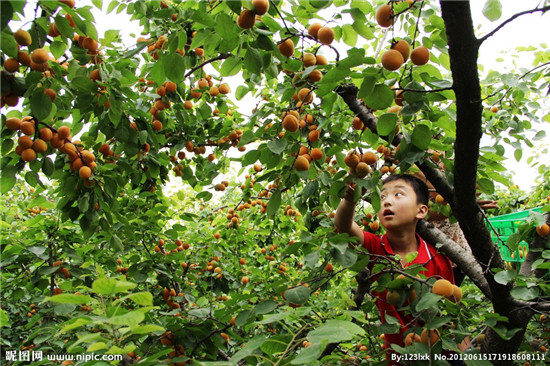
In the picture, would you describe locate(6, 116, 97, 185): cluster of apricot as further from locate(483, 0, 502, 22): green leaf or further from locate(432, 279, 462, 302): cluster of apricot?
locate(483, 0, 502, 22): green leaf

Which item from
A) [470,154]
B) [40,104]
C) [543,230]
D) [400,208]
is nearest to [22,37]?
[40,104]

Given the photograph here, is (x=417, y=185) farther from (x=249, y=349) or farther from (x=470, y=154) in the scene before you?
(x=249, y=349)

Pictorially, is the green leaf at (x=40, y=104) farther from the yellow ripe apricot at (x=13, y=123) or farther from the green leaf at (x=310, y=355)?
the green leaf at (x=310, y=355)

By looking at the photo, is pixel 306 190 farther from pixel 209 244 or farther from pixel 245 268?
pixel 245 268

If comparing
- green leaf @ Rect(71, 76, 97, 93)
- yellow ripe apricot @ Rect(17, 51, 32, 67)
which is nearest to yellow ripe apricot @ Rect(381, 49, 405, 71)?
green leaf @ Rect(71, 76, 97, 93)

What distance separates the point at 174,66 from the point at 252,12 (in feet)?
1.15

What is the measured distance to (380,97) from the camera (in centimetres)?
110

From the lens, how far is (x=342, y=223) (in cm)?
189

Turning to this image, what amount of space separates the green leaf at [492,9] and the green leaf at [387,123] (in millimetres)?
361

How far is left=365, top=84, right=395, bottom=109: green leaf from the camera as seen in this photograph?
1080mm

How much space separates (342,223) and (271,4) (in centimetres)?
110

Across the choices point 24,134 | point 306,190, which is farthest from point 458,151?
point 24,134

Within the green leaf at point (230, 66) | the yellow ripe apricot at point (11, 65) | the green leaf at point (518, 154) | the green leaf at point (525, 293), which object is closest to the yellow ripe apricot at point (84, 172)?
the yellow ripe apricot at point (11, 65)

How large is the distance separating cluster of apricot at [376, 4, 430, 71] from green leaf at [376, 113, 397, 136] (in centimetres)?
16
